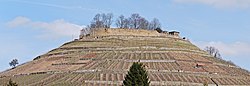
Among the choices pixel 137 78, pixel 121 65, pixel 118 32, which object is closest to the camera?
pixel 137 78

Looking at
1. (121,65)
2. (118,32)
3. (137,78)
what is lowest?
(121,65)


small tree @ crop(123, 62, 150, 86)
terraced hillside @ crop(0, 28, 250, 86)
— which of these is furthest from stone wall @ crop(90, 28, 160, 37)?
small tree @ crop(123, 62, 150, 86)

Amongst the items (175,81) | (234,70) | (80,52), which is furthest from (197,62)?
(80,52)

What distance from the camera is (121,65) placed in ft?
475

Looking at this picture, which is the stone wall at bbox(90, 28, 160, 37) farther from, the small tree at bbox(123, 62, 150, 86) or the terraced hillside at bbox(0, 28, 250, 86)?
the small tree at bbox(123, 62, 150, 86)

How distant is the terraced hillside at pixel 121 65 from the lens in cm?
13500

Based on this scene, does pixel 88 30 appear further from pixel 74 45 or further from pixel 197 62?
pixel 197 62

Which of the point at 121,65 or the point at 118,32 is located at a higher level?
the point at 118,32

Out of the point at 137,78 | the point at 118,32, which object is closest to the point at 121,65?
the point at 118,32

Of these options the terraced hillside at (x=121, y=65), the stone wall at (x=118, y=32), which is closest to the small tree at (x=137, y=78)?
the terraced hillside at (x=121, y=65)

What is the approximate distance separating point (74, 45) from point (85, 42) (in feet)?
12.7

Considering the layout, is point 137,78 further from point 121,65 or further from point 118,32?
point 118,32

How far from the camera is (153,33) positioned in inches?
7283

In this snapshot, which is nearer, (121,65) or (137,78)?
(137,78)
